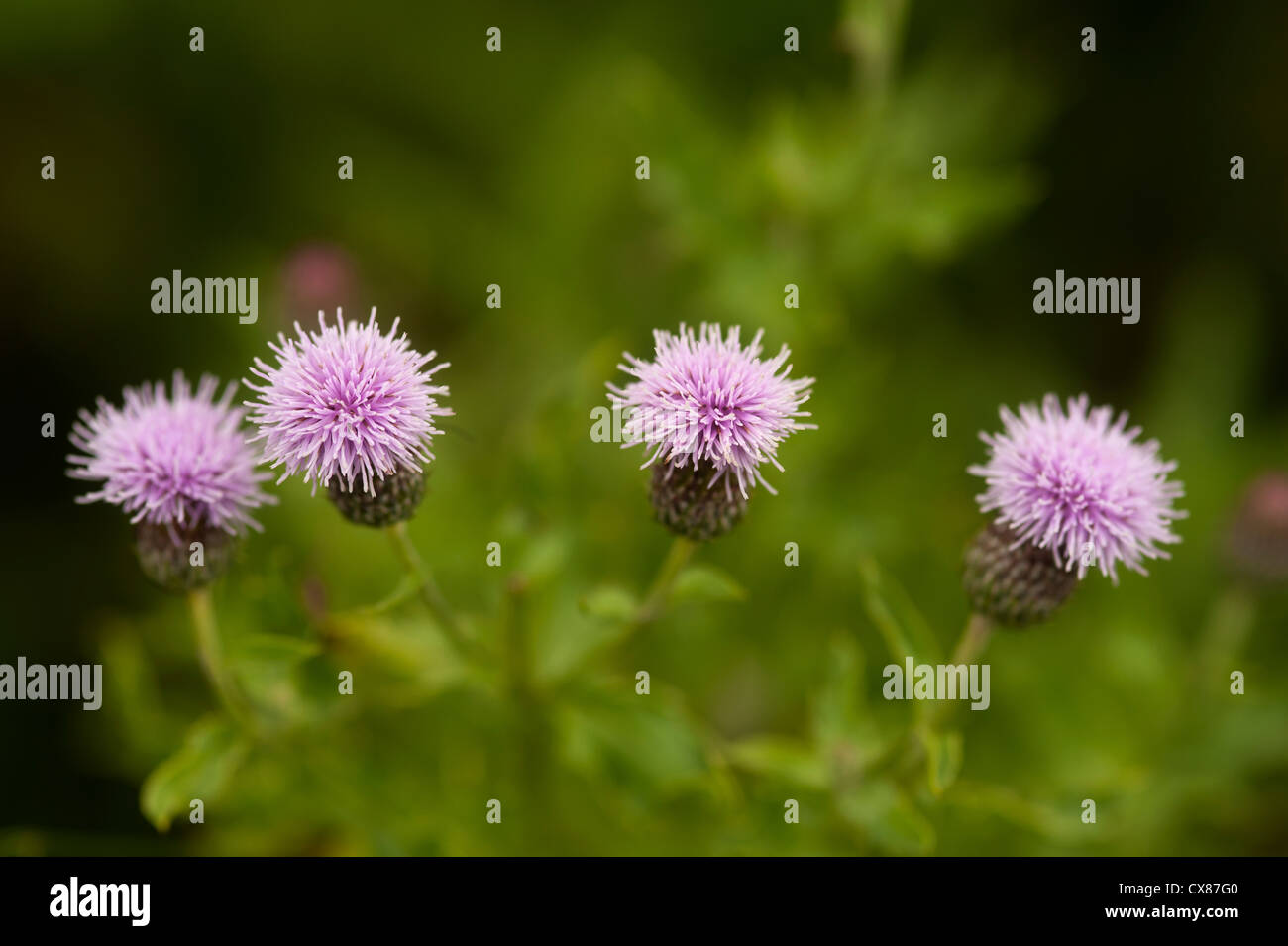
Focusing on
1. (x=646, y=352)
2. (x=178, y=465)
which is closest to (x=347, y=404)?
(x=178, y=465)

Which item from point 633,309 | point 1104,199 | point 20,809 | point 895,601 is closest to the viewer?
point 895,601

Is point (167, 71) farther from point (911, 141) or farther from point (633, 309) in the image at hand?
point (911, 141)

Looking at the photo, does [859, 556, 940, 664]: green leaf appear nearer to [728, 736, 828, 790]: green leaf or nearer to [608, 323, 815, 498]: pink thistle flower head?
[728, 736, 828, 790]: green leaf

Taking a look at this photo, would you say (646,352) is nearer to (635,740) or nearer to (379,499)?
(635,740)

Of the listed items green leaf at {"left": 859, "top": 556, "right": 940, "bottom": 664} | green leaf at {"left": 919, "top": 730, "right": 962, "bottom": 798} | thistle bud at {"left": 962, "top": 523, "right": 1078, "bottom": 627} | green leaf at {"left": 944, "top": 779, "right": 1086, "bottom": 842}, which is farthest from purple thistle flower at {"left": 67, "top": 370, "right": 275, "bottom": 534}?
green leaf at {"left": 944, "top": 779, "right": 1086, "bottom": 842}

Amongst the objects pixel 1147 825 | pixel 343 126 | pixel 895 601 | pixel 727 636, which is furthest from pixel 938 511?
pixel 343 126

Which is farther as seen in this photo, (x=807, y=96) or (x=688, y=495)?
(x=807, y=96)

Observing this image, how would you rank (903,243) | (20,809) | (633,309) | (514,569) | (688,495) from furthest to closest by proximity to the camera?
(633,309) → (20,809) → (903,243) → (514,569) → (688,495)
